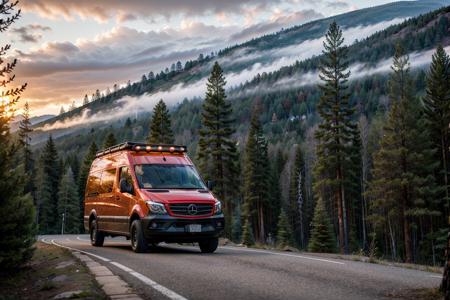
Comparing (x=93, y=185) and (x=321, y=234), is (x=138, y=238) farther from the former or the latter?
(x=321, y=234)

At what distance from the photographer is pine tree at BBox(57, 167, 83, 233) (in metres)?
75.8

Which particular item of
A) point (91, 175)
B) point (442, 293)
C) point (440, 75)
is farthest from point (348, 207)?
point (442, 293)

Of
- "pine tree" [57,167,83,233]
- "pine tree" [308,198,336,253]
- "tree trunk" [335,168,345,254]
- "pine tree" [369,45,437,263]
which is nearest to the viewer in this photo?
"pine tree" [308,198,336,253]

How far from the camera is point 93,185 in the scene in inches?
727

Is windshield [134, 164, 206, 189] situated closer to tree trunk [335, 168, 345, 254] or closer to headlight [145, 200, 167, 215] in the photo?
headlight [145, 200, 167, 215]

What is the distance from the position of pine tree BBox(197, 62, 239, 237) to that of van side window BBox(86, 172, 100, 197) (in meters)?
29.0

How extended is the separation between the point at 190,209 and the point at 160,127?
46012 millimetres

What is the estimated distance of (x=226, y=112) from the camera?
2029 inches

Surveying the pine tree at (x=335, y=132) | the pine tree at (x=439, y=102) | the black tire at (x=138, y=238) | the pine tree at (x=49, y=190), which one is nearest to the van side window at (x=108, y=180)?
the black tire at (x=138, y=238)

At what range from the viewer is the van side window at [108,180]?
16064 millimetres

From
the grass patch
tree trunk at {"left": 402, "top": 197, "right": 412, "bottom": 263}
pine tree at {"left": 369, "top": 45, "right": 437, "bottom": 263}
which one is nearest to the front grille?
the grass patch

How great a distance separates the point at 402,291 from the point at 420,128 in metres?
40.1

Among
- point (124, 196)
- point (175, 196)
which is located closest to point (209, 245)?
point (175, 196)

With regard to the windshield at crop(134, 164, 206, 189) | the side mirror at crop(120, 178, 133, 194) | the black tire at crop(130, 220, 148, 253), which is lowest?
the black tire at crop(130, 220, 148, 253)
